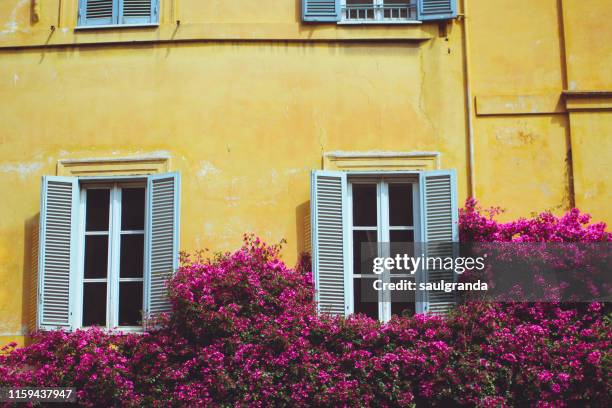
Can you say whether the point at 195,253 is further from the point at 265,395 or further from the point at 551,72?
the point at 551,72

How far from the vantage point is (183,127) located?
12.0 m

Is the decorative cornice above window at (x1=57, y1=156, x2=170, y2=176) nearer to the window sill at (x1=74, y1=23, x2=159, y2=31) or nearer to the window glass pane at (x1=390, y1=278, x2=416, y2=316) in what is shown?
the window sill at (x1=74, y1=23, x2=159, y2=31)

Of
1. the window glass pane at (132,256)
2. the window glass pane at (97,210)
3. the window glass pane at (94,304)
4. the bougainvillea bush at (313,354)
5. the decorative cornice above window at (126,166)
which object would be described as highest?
the decorative cornice above window at (126,166)

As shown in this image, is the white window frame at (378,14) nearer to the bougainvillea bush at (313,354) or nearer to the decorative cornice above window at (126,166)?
the decorative cornice above window at (126,166)

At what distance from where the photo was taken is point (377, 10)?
12438 millimetres

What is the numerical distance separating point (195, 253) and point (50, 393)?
2.17 metres

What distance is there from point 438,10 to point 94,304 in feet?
17.2

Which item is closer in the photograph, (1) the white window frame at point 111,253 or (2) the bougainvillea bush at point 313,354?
(2) the bougainvillea bush at point 313,354

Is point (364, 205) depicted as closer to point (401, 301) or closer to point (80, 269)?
point (401, 301)

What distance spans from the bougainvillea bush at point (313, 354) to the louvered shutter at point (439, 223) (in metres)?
0.41

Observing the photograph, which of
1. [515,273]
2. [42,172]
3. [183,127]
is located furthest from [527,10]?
[42,172]

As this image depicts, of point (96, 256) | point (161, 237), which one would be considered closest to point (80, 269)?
point (96, 256)

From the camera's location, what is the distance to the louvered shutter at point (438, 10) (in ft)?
39.9

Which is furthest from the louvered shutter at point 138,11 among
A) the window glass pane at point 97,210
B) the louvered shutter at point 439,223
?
the louvered shutter at point 439,223
